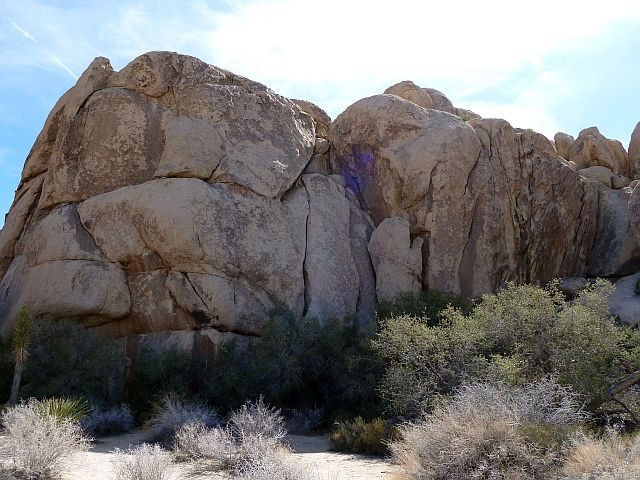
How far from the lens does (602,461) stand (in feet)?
22.6

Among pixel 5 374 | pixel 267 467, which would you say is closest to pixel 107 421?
pixel 5 374

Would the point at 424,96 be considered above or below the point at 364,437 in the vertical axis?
above

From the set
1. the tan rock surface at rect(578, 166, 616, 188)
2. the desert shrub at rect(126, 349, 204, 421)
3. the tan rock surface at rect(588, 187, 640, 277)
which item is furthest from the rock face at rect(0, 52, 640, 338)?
the tan rock surface at rect(578, 166, 616, 188)

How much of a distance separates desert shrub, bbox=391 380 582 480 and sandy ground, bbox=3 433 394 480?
90 centimetres

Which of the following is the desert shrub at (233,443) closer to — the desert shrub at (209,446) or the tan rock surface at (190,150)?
the desert shrub at (209,446)

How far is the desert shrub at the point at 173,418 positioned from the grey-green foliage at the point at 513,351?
343 centimetres

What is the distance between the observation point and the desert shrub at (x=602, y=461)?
6422 millimetres

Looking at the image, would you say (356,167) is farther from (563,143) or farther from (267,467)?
(267,467)

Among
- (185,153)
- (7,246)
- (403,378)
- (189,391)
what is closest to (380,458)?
(403,378)

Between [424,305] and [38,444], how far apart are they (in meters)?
10.5

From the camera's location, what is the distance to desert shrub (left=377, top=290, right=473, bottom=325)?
1667cm

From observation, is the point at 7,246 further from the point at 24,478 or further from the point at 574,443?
the point at 574,443

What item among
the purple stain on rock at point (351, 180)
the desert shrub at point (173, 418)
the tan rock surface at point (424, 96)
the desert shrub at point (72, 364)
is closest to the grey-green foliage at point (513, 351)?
the desert shrub at point (173, 418)

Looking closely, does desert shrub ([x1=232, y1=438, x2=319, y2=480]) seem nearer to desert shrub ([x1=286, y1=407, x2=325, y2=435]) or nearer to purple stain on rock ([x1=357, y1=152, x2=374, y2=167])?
desert shrub ([x1=286, y1=407, x2=325, y2=435])
